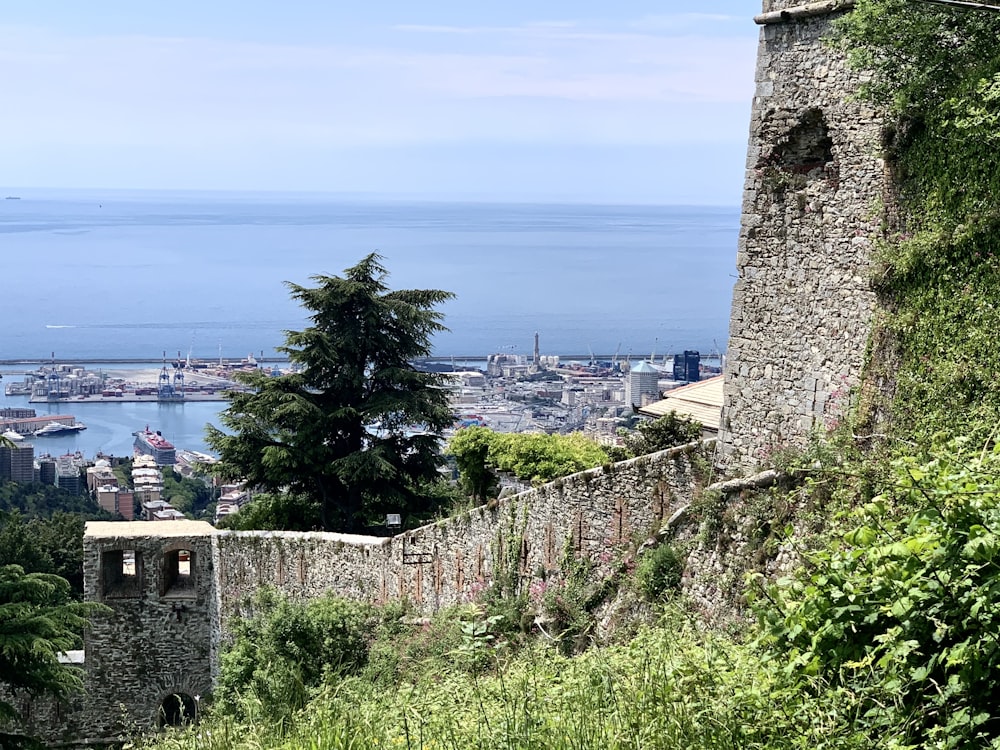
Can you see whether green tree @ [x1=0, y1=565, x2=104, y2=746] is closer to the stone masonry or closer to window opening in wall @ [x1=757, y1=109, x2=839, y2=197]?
the stone masonry

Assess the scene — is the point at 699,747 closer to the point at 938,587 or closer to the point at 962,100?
the point at 938,587

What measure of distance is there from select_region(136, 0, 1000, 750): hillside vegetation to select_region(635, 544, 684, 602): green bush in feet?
0.11

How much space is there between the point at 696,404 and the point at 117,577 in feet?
35.1

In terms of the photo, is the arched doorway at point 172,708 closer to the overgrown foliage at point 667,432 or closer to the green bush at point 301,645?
the green bush at point 301,645

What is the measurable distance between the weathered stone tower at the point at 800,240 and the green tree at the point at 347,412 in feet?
43.2

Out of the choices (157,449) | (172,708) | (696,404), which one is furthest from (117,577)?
(157,449)

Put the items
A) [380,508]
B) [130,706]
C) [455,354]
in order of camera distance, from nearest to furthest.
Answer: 1. [130,706]
2. [380,508]
3. [455,354]

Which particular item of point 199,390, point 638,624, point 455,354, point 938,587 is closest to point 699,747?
point 938,587

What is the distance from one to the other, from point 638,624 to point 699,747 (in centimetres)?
552

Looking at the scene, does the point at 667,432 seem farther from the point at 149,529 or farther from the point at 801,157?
the point at 149,529

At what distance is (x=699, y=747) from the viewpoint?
19.4 ft

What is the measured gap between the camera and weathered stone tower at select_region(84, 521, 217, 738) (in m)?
22.1

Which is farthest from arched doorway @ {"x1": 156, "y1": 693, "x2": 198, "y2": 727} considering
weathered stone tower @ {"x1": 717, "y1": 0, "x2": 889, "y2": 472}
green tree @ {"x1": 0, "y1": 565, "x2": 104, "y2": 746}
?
weathered stone tower @ {"x1": 717, "y1": 0, "x2": 889, "y2": 472}

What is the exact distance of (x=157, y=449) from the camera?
264ft
